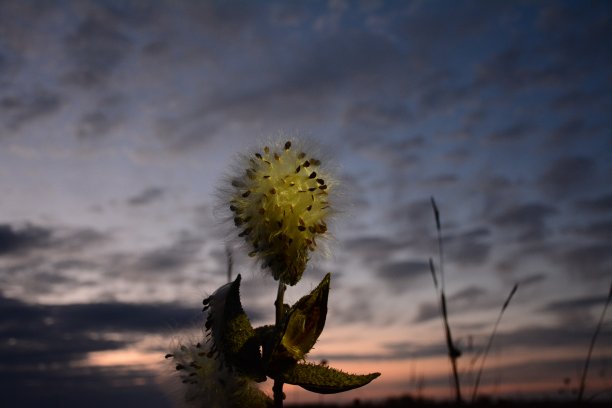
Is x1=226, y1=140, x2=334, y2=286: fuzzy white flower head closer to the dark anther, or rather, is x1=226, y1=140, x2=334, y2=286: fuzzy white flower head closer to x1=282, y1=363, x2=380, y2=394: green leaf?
the dark anther

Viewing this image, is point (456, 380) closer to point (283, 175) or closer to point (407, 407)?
point (283, 175)

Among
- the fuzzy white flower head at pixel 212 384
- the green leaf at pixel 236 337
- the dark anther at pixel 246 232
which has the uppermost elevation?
the dark anther at pixel 246 232

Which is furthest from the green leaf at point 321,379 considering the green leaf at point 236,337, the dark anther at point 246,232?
the dark anther at point 246,232

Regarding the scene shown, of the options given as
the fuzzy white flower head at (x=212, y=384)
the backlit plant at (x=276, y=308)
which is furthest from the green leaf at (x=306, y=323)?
the fuzzy white flower head at (x=212, y=384)

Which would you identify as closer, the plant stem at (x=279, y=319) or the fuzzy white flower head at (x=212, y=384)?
the plant stem at (x=279, y=319)

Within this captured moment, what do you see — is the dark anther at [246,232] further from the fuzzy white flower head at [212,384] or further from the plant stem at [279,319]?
the fuzzy white flower head at [212,384]

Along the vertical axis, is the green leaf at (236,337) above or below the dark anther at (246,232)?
below

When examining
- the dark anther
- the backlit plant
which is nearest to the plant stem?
the backlit plant

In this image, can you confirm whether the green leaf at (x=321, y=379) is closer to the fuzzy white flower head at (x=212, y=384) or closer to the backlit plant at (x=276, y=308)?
the backlit plant at (x=276, y=308)
